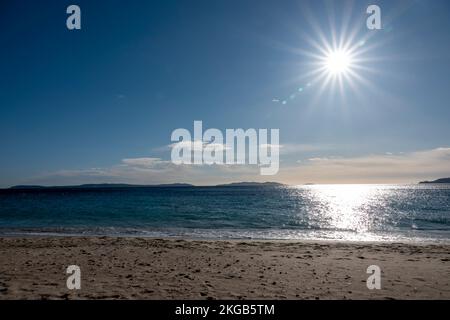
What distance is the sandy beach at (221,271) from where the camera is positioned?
28.1 ft

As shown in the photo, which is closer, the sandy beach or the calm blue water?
the sandy beach

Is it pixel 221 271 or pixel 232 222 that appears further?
pixel 232 222

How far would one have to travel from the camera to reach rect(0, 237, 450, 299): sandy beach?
8562mm

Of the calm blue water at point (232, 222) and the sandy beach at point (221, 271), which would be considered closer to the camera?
the sandy beach at point (221, 271)

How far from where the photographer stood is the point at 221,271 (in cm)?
1114

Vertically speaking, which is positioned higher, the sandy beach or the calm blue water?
the sandy beach

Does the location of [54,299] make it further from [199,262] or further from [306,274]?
[306,274]

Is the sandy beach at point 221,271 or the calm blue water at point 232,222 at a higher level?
the sandy beach at point 221,271

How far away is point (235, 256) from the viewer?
14.1 m

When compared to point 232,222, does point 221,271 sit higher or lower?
higher

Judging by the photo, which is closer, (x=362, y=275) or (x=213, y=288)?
(x=213, y=288)

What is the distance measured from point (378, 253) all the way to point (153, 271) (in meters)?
11.4
